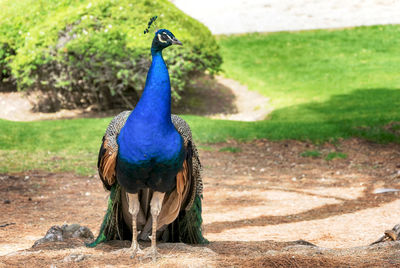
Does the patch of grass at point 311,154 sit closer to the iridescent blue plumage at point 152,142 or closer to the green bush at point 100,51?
the green bush at point 100,51

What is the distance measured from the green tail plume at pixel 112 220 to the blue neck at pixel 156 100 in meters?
0.90

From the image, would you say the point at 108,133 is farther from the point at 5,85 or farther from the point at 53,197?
the point at 5,85

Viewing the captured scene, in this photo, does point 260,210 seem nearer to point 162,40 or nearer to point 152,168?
point 152,168

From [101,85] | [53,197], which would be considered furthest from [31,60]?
[53,197]

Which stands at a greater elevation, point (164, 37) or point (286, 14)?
point (286, 14)

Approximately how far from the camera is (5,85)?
19453 mm

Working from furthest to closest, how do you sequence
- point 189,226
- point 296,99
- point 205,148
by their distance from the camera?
point 296,99 < point 205,148 < point 189,226

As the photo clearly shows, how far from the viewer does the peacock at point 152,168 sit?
14.1 feet

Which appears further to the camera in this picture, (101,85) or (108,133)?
(101,85)

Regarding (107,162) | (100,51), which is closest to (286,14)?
(100,51)

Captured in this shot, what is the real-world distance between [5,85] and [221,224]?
47.3 ft

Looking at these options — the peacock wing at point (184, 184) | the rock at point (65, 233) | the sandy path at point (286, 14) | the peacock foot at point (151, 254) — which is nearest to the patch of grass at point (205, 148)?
the rock at point (65, 233)

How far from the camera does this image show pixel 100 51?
1413 cm

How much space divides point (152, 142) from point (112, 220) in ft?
3.64
